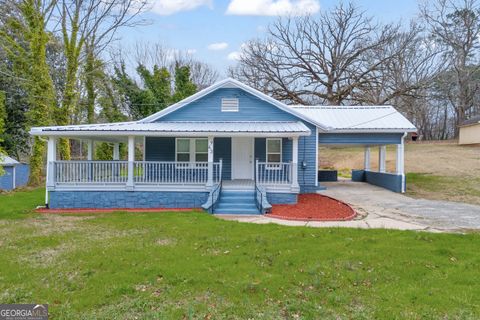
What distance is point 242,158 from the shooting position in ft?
50.0

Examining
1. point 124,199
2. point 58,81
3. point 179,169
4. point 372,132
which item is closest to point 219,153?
point 179,169

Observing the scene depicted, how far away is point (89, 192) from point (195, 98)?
5.97 meters

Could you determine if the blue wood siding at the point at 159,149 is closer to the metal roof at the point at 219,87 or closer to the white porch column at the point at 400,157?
the metal roof at the point at 219,87

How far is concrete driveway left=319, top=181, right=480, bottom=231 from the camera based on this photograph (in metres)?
9.59

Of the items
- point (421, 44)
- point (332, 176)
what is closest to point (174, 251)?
point (332, 176)

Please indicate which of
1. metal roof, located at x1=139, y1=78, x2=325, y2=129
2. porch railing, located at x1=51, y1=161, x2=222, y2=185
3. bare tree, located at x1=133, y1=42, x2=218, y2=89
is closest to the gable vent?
metal roof, located at x1=139, y1=78, x2=325, y2=129

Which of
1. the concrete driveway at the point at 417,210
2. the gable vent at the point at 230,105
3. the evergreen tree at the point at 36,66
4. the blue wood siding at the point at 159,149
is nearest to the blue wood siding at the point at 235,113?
the gable vent at the point at 230,105

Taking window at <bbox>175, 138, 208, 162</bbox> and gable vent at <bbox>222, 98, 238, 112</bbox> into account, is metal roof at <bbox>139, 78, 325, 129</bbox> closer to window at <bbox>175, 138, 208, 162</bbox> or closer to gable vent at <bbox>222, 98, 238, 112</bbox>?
gable vent at <bbox>222, 98, 238, 112</bbox>

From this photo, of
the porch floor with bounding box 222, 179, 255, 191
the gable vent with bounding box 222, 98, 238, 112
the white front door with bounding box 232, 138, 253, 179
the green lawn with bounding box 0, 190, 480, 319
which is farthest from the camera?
the gable vent with bounding box 222, 98, 238, 112

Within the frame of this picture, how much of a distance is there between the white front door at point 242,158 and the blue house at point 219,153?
4 centimetres

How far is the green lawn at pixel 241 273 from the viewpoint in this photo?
4367 millimetres

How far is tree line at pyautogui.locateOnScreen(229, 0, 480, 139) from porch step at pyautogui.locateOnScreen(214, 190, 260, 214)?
22.2 meters

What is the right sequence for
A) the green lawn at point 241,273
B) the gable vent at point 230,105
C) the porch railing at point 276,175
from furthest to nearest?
the gable vent at point 230,105, the porch railing at point 276,175, the green lawn at point 241,273

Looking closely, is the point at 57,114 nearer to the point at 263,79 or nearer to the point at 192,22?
the point at 192,22
